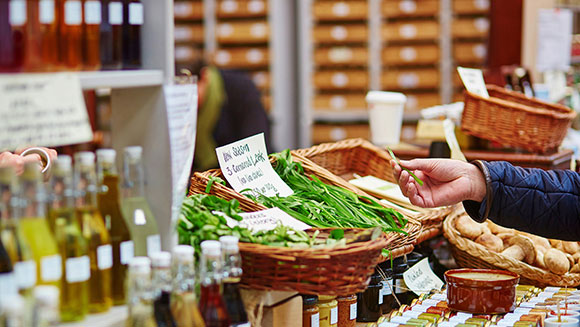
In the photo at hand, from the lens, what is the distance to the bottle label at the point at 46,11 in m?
1.33

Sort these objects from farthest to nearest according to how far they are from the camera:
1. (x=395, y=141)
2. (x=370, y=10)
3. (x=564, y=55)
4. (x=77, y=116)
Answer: (x=370, y=10), (x=564, y=55), (x=395, y=141), (x=77, y=116)

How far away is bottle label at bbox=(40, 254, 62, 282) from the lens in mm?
1287

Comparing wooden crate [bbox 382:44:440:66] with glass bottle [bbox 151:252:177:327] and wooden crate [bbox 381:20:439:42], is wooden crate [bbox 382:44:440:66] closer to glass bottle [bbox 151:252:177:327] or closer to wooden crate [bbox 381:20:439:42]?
wooden crate [bbox 381:20:439:42]

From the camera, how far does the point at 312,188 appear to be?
234 centimetres

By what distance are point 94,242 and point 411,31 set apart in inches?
279

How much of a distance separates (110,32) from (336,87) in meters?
6.99

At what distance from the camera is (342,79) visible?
328 inches

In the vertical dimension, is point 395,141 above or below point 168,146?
below

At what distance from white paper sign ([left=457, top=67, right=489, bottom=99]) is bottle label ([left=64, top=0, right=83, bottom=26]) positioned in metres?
2.27

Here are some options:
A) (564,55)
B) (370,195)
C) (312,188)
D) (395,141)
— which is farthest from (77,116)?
(564,55)

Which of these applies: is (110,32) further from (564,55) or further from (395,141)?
(564,55)

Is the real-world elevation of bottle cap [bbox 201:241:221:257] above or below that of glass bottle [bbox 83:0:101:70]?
below

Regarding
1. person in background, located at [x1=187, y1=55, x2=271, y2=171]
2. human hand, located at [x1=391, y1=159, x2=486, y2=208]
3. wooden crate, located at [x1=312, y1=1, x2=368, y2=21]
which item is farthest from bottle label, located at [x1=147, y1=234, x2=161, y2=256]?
wooden crate, located at [x1=312, y1=1, x2=368, y2=21]

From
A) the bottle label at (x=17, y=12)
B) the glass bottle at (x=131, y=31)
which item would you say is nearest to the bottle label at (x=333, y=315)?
the glass bottle at (x=131, y=31)
